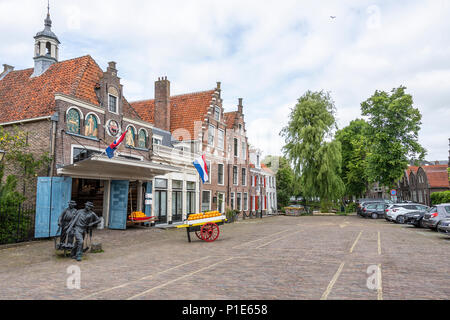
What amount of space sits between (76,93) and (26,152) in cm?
377

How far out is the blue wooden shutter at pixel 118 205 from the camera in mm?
19531

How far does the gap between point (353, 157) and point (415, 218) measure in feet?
98.3

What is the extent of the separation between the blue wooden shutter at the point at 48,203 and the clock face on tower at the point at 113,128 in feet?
14.2

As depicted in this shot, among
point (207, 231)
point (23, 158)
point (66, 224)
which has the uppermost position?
point (23, 158)

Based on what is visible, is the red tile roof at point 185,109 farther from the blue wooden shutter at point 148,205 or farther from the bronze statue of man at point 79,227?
the bronze statue of man at point 79,227

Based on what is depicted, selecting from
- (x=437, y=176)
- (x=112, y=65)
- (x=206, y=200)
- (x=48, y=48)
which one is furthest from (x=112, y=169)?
(x=437, y=176)

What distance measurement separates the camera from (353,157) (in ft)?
169

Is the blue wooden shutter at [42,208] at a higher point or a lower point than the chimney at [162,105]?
lower

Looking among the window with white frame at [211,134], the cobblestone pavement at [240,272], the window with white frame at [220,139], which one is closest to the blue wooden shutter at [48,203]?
the cobblestone pavement at [240,272]

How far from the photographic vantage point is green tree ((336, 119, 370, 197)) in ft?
164

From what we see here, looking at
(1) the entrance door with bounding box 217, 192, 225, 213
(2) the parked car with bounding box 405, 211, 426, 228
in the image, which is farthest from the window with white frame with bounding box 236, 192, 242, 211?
(2) the parked car with bounding box 405, 211, 426, 228

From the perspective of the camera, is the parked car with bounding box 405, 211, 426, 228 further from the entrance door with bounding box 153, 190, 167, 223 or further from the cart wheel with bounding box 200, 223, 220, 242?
the entrance door with bounding box 153, 190, 167, 223

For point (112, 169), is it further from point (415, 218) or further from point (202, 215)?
point (415, 218)
